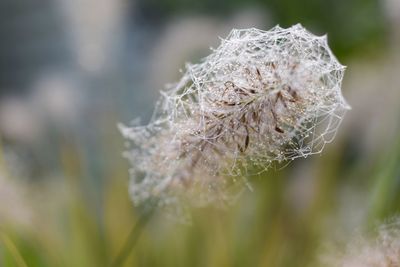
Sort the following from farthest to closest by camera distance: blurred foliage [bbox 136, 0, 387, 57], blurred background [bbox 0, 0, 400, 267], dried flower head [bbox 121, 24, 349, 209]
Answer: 1. blurred foliage [bbox 136, 0, 387, 57]
2. blurred background [bbox 0, 0, 400, 267]
3. dried flower head [bbox 121, 24, 349, 209]

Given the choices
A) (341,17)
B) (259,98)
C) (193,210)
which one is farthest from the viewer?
(341,17)

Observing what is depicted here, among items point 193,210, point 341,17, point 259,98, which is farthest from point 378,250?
point 341,17

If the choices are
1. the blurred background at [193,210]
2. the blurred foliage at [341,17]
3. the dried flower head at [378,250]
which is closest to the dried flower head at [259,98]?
the dried flower head at [378,250]

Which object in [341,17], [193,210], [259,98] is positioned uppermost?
[341,17]

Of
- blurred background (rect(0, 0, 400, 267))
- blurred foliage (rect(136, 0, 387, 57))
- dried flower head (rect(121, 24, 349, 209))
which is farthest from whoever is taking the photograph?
blurred foliage (rect(136, 0, 387, 57))

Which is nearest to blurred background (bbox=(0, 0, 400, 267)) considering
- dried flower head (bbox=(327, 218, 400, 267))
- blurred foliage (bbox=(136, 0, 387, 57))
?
dried flower head (bbox=(327, 218, 400, 267))

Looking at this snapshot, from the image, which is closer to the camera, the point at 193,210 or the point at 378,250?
the point at 378,250

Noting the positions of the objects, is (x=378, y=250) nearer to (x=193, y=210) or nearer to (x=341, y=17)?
(x=193, y=210)

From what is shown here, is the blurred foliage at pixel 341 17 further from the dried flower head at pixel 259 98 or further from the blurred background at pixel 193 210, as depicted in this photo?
the dried flower head at pixel 259 98

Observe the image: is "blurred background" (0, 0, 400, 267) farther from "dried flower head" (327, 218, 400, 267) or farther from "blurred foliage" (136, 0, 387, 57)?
"blurred foliage" (136, 0, 387, 57)
